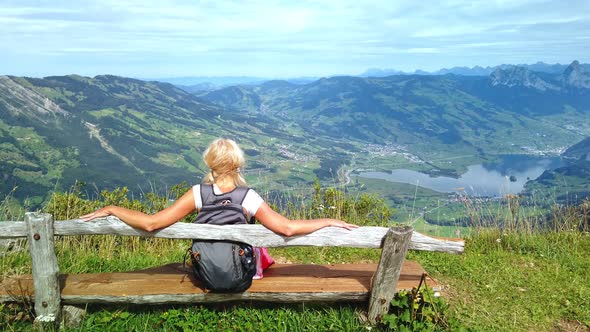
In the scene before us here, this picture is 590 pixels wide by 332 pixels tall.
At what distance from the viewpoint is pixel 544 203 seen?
9.63 metres

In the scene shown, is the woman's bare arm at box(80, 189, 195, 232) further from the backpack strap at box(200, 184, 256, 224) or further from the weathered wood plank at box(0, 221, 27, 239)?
the weathered wood plank at box(0, 221, 27, 239)

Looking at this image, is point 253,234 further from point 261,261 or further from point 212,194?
point 261,261

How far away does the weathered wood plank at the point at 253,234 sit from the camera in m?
4.42

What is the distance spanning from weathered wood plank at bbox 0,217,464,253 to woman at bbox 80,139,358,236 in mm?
69

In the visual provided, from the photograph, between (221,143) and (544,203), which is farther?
(544,203)

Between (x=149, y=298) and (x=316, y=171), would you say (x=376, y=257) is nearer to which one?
(x=149, y=298)

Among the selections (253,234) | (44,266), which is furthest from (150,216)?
(44,266)

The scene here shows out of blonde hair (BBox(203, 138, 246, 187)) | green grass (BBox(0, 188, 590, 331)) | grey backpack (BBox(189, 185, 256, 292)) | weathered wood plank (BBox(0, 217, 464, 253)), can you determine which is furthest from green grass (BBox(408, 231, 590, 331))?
blonde hair (BBox(203, 138, 246, 187))

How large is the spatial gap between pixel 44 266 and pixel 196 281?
1632mm

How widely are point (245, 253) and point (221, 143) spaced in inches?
48.8

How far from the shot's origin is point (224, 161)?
4.50 m

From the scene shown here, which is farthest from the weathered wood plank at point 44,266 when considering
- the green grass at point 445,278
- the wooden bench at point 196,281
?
the green grass at point 445,278

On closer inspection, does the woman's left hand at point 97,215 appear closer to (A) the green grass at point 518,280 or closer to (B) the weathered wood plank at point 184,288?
(B) the weathered wood plank at point 184,288

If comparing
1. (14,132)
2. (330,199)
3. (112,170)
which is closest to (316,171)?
(112,170)
